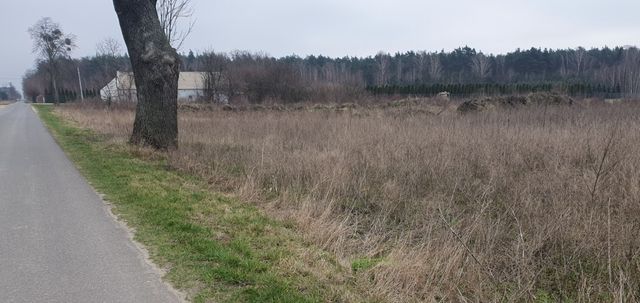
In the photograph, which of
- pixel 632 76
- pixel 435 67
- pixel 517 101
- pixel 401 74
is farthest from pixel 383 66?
pixel 517 101

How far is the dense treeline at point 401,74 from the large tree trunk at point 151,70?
127 ft

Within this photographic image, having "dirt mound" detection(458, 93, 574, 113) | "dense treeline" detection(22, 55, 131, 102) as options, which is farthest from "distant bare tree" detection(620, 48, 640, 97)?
"dense treeline" detection(22, 55, 131, 102)

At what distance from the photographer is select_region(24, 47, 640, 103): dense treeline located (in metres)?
58.9

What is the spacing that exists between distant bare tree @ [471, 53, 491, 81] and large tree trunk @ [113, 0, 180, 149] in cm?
9951

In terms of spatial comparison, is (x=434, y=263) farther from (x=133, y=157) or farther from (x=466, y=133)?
(x=133, y=157)

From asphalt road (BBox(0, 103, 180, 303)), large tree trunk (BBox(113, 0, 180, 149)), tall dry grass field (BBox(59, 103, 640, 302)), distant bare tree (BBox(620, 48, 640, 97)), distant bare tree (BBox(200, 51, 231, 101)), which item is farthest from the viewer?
distant bare tree (BBox(620, 48, 640, 97))

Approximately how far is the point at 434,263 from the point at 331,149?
7.43m

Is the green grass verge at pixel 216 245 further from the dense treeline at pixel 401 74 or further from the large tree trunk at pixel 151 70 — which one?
the dense treeline at pixel 401 74

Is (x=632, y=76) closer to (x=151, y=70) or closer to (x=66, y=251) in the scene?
(x=151, y=70)

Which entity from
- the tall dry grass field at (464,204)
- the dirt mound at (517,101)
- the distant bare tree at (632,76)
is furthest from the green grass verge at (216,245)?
the distant bare tree at (632,76)

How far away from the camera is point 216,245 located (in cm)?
523

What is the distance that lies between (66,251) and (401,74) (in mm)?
113935

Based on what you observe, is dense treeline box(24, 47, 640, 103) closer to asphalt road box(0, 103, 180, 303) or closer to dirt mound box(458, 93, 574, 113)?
dirt mound box(458, 93, 574, 113)

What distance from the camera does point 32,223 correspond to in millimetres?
6258
